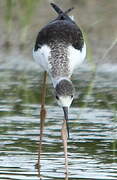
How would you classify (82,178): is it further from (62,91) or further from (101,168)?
(62,91)

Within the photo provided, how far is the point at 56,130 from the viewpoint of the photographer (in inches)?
383

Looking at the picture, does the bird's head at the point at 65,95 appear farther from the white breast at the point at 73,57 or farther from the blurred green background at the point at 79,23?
the blurred green background at the point at 79,23

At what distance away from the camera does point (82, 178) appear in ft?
25.1

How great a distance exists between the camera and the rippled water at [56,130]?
26.4 ft

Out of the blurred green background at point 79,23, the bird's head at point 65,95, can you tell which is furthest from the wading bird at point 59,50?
the blurred green background at point 79,23

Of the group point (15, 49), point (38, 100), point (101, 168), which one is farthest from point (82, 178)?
point (15, 49)

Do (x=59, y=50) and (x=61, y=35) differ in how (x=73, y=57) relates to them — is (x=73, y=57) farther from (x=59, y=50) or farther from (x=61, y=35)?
(x=61, y=35)

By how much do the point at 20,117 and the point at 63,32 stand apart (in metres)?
1.48

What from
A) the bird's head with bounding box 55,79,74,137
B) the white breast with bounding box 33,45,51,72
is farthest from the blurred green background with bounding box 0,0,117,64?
the bird's head with bounding box 55,79,74,137

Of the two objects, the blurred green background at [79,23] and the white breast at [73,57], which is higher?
the blurred green background at [79,23]

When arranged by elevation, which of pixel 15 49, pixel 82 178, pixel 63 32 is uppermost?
pixel 15 49

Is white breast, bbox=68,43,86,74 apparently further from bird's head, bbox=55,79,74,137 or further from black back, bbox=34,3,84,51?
bird's head, bbox=55,79,74,137

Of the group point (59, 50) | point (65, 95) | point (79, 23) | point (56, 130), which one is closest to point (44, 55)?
point (59, 50)

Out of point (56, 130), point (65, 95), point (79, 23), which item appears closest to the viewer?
point (65, 95)
